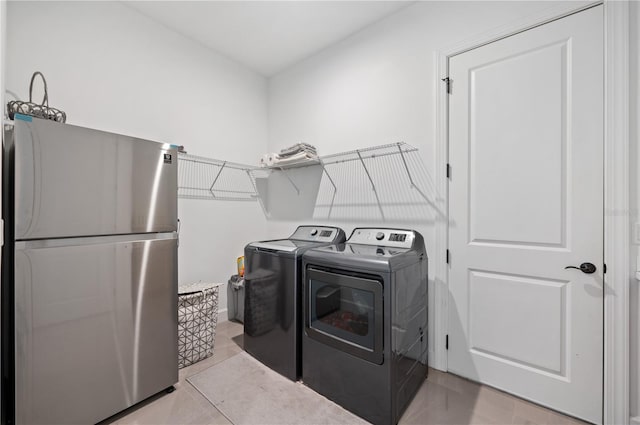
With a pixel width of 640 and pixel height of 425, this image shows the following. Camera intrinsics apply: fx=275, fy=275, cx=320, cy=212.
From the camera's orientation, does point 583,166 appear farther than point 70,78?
No

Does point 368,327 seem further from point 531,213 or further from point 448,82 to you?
point 448,82

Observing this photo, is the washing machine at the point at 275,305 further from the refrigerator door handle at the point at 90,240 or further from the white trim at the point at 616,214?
the white trim at the point at 616,214

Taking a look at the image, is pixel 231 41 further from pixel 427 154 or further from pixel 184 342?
pixel 184 342

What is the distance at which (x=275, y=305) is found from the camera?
2004 mm

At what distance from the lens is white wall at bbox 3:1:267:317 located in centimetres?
189

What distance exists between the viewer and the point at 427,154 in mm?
2090

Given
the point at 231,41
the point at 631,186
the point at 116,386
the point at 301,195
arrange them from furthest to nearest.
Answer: the point at 301,195 → the point at 231,41 → the point at 116,386 → the point at 631,186

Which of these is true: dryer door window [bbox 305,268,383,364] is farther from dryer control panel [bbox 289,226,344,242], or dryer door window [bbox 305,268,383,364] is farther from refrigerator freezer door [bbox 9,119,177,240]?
refrigerator freezer door [bbox 9,119,177,240]

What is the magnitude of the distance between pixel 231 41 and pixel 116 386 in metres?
2.91

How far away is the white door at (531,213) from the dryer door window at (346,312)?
810mm

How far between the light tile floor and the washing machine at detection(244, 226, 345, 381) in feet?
1.65

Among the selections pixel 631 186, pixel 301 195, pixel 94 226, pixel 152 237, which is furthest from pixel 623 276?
pixel 94 226

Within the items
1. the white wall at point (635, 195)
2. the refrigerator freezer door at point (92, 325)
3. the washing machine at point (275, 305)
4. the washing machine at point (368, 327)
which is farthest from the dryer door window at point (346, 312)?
the white wall at point (635, 195)

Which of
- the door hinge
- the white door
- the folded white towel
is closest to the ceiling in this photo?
the door hinge
